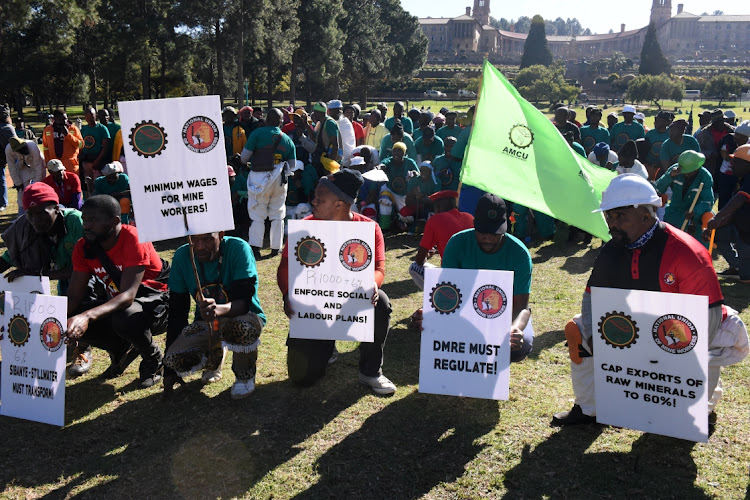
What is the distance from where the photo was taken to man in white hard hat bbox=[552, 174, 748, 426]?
3.97 metres

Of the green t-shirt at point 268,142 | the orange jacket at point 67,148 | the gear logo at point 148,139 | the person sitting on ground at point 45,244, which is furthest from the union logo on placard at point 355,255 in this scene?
the orange jacket at point 67,148

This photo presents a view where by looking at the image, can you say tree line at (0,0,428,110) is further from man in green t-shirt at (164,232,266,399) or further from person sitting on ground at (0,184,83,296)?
man in green t-shirt at (164,232,266,399)

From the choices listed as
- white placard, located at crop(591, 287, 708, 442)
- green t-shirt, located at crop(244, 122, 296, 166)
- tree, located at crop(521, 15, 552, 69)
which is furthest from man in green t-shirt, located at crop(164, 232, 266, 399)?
tree, located at crop(521, 15, 552, 69)

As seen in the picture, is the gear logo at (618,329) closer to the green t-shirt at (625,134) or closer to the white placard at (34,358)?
the white placard at (34,358)

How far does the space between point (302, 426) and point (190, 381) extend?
1.29 m

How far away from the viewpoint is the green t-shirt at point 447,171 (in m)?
11.3

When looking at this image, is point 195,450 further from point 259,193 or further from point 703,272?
point 259,193

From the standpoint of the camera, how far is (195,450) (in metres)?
4.46

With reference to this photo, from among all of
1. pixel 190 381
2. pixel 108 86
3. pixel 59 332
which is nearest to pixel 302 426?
pixel 190 381

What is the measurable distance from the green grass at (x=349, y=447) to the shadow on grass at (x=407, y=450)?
0.01m

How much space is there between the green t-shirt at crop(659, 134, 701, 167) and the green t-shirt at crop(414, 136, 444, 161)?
4.08 m

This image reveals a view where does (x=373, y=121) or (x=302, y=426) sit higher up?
(x=373, y=121)

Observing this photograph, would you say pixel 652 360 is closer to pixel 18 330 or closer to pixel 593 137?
pixel 18 330

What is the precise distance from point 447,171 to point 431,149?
1537 mm
